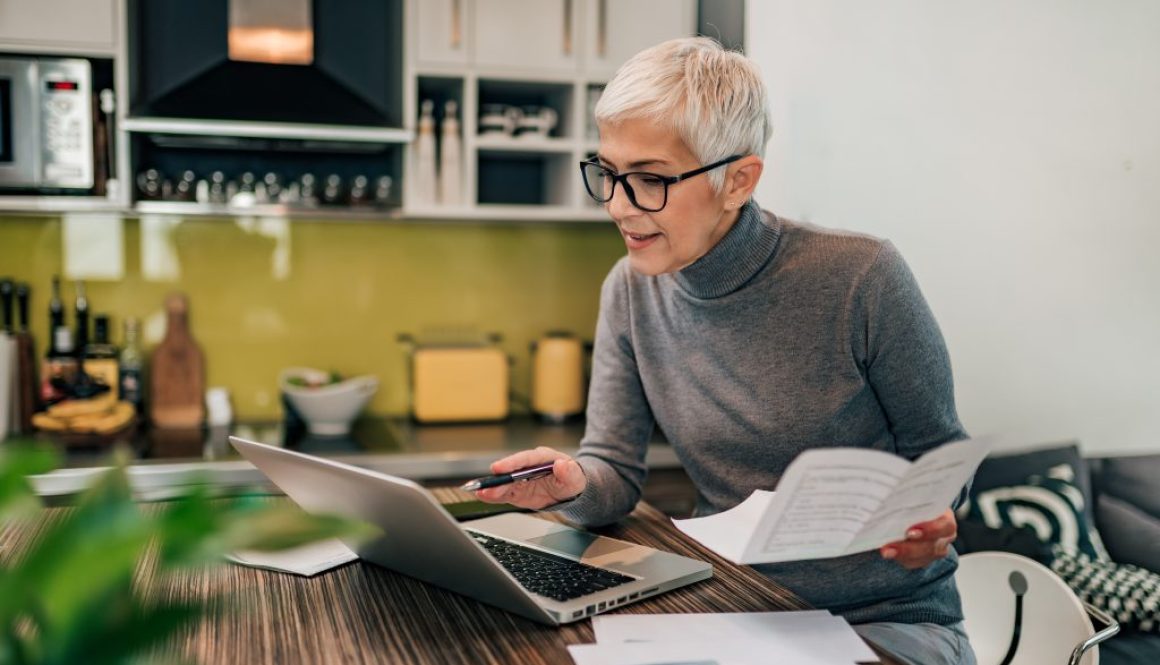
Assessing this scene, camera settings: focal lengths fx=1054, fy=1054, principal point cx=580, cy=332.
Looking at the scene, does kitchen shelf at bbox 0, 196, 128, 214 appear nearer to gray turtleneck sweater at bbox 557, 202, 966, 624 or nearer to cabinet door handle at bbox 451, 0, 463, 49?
cabinet door handle at bbox 451, 0, 463, 49

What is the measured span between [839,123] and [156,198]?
5.86 ft

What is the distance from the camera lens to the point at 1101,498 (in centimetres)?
252

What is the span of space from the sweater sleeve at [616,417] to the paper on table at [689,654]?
452mm

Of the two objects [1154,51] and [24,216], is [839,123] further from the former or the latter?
[24,216]

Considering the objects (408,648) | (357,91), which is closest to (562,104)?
(357,91)

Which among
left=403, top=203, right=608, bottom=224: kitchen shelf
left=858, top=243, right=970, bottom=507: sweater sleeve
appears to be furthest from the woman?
left=403, top=203, right=608, bottom=224: kitchen shelf

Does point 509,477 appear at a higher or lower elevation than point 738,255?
lower

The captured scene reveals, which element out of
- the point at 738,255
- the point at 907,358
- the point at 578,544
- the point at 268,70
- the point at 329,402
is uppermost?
the point at 268,70

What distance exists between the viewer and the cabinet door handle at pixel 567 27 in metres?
2.93

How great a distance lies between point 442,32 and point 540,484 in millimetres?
1814

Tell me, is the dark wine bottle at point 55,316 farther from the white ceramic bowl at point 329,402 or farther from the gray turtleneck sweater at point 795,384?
the gray turtleneck sweater at point 795,384

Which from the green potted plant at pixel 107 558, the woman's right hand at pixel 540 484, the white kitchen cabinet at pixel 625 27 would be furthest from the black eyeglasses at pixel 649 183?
the white kitchen cabinet at pixel 625 27

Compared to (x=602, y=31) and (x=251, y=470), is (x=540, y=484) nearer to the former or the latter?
(x=251, y=470)

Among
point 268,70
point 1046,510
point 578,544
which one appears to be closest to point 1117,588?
point 1046,510
